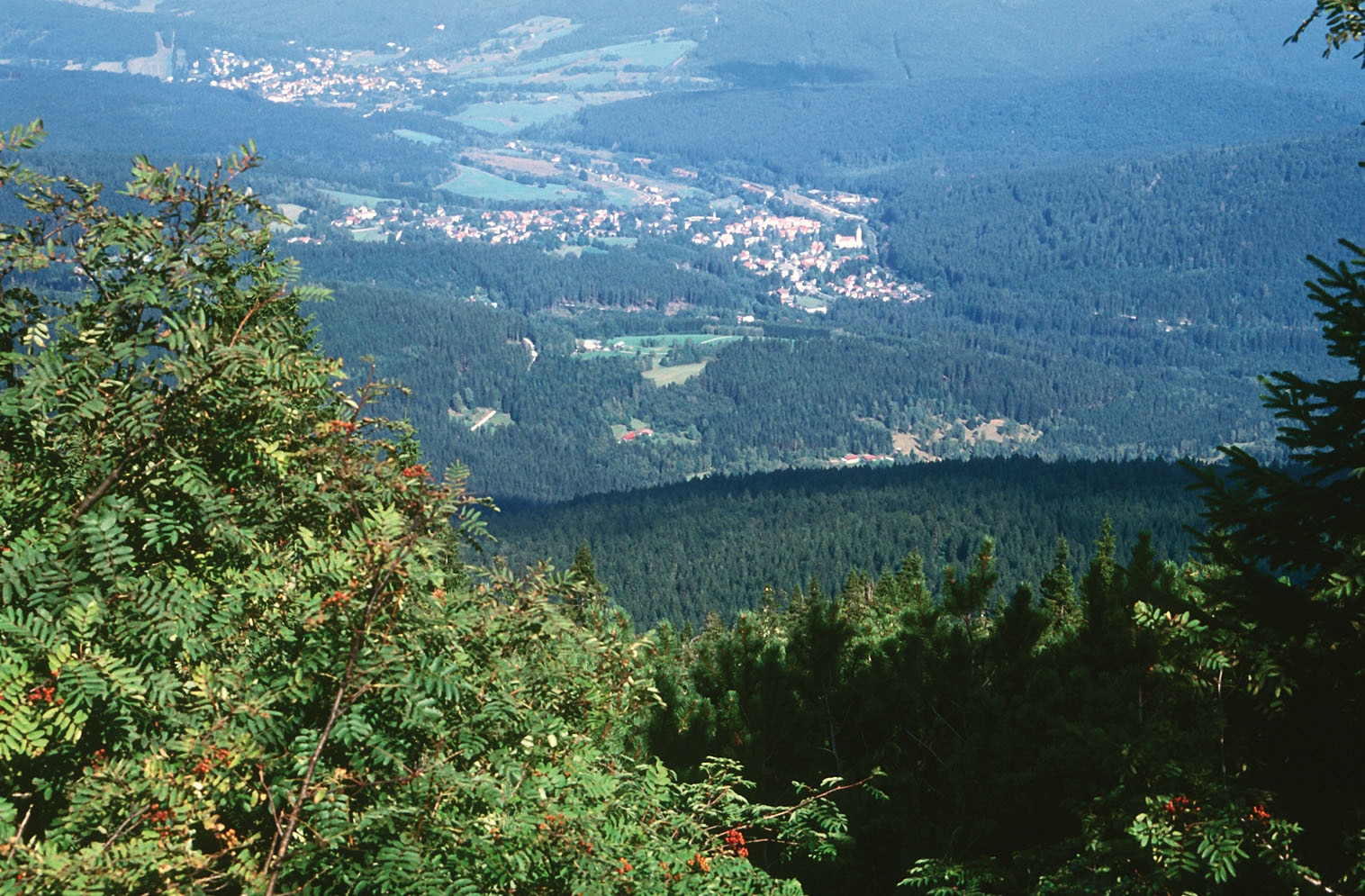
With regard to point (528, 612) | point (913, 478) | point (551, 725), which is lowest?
point (913, 478)

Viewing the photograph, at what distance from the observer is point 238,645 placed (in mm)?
7258

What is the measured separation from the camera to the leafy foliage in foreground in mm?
6105

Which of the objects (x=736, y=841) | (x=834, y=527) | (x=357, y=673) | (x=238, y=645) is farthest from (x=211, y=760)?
(x=834, y=527)

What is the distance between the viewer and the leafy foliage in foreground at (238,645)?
240 inches

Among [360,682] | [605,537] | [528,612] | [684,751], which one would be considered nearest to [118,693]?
[360,682]

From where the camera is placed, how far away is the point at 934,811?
39.1 ft

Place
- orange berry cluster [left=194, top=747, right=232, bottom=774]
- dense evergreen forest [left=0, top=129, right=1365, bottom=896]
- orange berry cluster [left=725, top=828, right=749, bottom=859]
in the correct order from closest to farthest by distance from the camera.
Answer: orange berry cluster [left=194, top=747, right=232, bottom=774] < dense evergreen forest [left=0, top=129, right=1365, bottom=896] < orange berry cluster [left=725, top=828, right=749, bottom=859]

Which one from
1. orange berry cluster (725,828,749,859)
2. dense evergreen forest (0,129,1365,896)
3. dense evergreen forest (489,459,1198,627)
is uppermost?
dense evergreen forest (0,129,1365,896)

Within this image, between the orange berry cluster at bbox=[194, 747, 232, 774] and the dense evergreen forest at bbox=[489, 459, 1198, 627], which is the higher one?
the orange berry cluster at bbox=[194, 747, 232, 774]

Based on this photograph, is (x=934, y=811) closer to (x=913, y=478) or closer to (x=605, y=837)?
(x=605, y=837)

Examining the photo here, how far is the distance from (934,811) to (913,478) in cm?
12300

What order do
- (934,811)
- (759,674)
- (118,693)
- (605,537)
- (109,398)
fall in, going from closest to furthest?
1. (118,693)
2. (109,398)
3. (934,811)
4. (759,674)
5. (605,537)

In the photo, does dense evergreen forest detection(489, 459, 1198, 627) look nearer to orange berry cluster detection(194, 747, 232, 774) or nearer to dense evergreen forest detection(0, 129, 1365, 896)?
dense evergreen forest detection(0, 129, 1365, 896)

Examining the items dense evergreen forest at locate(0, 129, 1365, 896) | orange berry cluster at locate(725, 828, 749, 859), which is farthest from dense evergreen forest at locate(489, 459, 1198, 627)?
orange berry cluster at locate(725, 828, 749, 859)
